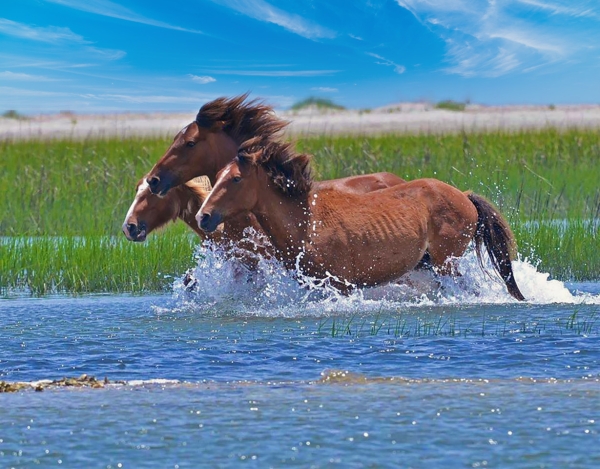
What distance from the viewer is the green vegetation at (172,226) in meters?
11.5

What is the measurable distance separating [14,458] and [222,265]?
188 inches

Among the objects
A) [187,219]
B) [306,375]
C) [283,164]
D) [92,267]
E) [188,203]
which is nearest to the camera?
[306,375]

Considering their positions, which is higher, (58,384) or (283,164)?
(283,164)

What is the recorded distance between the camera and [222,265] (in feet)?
30.5

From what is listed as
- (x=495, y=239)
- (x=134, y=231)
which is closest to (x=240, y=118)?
(x=134, y=231)

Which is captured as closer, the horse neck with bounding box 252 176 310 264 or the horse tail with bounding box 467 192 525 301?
the horse neck with bounding box 252 176 310 264

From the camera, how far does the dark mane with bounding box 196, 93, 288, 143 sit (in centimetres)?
954

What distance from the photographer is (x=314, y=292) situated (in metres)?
9.13

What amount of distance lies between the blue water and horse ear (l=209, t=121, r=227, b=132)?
50.1 inches

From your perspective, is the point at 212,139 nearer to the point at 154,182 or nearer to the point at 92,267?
the point at 154,182

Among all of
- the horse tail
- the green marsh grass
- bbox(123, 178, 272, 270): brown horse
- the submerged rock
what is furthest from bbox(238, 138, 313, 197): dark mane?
the submerged rock

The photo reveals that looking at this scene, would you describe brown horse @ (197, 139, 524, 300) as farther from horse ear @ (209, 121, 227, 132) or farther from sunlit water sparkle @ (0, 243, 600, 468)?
horse ear @ (209, 121, 227, 132)

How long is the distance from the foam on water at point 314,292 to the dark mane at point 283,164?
1.97 feet

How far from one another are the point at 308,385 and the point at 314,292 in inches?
127
